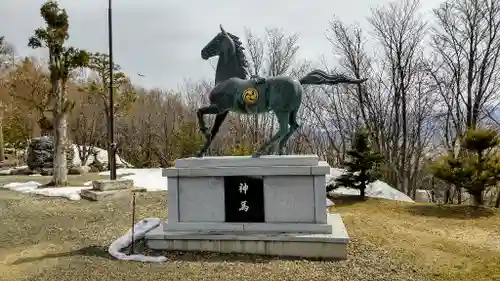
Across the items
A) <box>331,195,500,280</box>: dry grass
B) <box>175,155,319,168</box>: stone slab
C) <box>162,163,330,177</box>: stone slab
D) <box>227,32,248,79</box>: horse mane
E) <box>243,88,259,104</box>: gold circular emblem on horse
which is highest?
<box>227,32,248,79</box>: horse mane

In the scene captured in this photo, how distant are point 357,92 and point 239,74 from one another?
41.5ft

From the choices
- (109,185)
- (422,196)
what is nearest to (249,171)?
(109,185)

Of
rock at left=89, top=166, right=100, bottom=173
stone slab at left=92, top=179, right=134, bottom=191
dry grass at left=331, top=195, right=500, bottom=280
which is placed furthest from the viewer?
rock at left=89, top=166, right=100, bottom=173

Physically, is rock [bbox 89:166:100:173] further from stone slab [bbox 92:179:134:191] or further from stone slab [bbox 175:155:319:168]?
stone slab [bbox 175:155:319:168]

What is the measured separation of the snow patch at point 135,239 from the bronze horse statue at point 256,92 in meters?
1.53

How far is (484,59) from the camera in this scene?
579 inches

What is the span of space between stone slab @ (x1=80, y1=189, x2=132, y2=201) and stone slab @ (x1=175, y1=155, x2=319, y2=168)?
530 cm

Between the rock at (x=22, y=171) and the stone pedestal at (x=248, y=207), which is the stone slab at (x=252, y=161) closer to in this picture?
the stone pedestal at (x=248, y=207)

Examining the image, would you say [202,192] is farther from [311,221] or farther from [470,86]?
[470,86]

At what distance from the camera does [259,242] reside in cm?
550

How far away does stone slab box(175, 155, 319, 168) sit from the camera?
5.64m

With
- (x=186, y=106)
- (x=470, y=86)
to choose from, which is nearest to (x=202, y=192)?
(x=470, y=86)

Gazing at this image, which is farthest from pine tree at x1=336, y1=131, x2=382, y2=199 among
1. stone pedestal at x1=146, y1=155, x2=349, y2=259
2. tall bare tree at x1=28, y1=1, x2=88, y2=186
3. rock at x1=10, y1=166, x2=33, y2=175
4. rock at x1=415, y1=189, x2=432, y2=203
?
rock at x1=10, y1=166, x2=33, y2=175

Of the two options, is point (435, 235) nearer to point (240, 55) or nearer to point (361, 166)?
point (361, 166)
